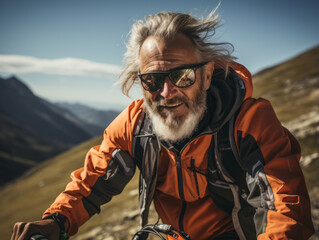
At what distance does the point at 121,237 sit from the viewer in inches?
299

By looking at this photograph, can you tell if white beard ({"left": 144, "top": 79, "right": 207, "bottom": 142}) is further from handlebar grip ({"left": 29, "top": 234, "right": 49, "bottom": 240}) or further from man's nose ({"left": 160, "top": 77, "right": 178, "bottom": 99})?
handlebar grip ({"left": 29, "top": 234, "right": 49, "bottom": 240})

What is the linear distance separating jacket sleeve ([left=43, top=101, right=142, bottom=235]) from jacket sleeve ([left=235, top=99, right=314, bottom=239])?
1769mm

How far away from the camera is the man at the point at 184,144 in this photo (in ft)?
9.54

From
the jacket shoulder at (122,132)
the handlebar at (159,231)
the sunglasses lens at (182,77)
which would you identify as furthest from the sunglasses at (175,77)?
the handlebar at (159,231)

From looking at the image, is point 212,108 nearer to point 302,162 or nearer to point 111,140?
point 111,140

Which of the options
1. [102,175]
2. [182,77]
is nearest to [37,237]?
[102,175]

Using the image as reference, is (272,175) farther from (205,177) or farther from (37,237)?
(37,237)

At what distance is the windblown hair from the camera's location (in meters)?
3.43

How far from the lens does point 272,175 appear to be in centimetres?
257

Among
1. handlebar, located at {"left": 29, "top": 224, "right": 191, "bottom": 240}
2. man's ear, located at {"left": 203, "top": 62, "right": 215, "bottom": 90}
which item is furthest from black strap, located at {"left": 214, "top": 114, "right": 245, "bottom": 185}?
handlebar, located at {"left": 29, "top": 224, "right": 191, "bottom": 240}

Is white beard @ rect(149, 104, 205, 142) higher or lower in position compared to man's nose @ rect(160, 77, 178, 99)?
lower

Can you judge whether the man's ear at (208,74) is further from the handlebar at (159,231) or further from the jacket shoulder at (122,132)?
the handlebar at (159,231)

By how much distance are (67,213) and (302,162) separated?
33.2 feet

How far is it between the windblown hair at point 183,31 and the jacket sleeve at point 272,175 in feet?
3.68
